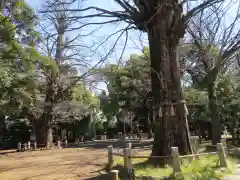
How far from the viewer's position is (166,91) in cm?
1182

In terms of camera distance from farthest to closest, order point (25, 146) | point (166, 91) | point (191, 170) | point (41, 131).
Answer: point (41, 131) < point (25, 146) < point (166, 91) < point (191, 170)

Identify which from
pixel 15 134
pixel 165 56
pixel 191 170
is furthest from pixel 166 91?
pixel 15 134

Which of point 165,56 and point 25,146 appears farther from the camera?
point 25,146

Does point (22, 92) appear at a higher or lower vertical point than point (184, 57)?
lower

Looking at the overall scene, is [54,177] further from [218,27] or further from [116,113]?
[116,113]

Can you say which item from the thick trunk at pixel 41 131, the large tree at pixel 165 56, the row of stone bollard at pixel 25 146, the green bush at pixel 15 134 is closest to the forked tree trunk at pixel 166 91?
the large tree at pixel 165 56

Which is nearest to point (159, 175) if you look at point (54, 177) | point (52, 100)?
point (54, 177)

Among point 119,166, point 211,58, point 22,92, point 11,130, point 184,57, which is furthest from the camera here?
point 11,130

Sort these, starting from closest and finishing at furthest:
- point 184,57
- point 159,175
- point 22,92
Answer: point 159,175, point 22,92, point 184,57

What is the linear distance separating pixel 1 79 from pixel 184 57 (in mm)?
15804

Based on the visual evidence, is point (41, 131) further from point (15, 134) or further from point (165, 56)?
point (165, 56)

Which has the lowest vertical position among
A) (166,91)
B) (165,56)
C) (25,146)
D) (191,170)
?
A: (191,170)

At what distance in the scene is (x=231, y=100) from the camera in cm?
2281

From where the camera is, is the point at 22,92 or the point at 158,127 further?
the point at 22,92
